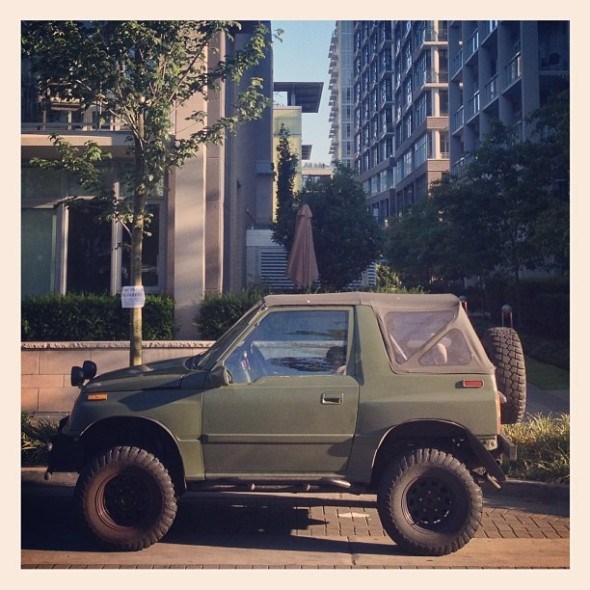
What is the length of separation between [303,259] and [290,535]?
698cm

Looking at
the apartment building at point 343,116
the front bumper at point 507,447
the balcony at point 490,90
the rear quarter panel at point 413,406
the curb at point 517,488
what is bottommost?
the curb at point 517,488

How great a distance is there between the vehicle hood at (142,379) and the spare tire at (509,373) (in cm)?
250

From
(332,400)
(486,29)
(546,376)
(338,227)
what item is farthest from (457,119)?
(332,400)

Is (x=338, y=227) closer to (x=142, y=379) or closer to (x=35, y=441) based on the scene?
(x=35, y=441)

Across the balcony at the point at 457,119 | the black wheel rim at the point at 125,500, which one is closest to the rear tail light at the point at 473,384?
the black wheel rim at the point at 125,500

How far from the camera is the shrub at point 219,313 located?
457 inches

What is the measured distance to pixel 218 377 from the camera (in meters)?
5.48

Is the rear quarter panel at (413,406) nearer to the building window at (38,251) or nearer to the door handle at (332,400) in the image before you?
the door handle at (332,400)

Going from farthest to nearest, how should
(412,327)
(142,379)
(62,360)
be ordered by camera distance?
(62,360) < (412,327) < (142,379)

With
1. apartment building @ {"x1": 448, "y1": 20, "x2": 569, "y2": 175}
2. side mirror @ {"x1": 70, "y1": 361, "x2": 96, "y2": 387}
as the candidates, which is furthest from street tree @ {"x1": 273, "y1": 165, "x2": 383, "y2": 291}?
side mirror @ {"x1": 70, "y1": 361, "x2": 96, "y2": 387}

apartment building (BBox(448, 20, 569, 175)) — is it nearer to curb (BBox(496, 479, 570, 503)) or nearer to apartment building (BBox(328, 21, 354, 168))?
curb (BBox(496, 479, 570, 503))

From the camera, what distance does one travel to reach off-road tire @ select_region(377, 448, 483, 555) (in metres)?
5.41

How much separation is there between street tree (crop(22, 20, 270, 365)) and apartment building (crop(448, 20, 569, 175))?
21.8 feet

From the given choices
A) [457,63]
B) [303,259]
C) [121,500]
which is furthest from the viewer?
[457,63]
